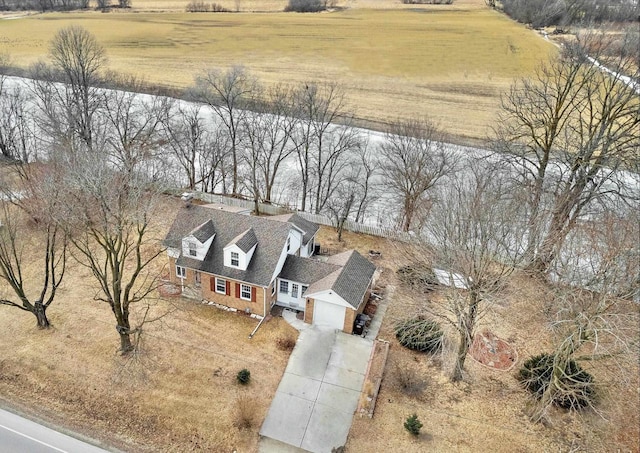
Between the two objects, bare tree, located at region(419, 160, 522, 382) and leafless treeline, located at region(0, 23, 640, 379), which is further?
leafless treeline, located at region(0, 23, 640, 379)

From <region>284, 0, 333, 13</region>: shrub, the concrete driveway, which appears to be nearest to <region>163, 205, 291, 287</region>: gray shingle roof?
the concrete driveway

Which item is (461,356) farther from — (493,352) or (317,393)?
(317,393)

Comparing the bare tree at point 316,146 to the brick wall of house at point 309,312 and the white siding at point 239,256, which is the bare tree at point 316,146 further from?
the brick wall of house at point 309,312

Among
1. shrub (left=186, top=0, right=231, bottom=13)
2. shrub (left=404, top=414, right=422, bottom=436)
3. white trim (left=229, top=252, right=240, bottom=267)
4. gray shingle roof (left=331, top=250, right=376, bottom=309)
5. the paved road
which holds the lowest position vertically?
the paved road

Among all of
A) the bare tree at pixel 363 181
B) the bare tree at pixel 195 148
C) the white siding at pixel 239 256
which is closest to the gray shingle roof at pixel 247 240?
the white siding at pixel 239 256

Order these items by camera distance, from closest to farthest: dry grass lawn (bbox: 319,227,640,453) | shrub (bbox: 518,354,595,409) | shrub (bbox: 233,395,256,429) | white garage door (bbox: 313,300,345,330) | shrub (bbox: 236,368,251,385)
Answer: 1. dry grass lawn (bbox: 319,227,640,453)
2. shrub (bbox: 233,395,256,429)
3. shrub (bbox: 518,354,595,409)
4. shrub (bbox: 236,368,251,385)
5. white garage door (bbox: 313,300,345,330)

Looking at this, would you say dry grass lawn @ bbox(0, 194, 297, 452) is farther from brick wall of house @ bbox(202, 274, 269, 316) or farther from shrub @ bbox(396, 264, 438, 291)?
shrub @ bbox(396, 264, 438, 291)

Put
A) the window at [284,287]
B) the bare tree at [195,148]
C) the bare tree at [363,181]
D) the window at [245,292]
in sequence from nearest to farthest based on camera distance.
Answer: the window at [245,292]
the window at [284,287]
the bare tree at [363,181]
the bare tree at [195,148]
